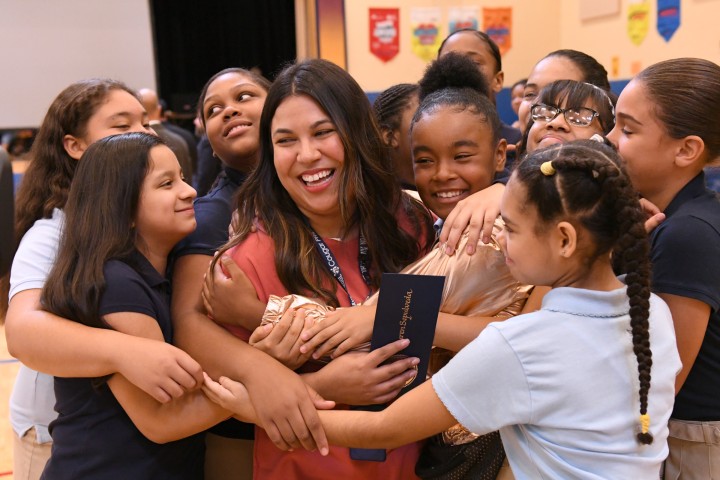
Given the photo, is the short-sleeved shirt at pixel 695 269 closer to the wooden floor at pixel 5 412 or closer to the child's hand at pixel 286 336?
the child's hand at pixel 286 336

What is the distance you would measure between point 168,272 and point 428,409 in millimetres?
854

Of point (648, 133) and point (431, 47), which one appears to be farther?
point (431, 47)

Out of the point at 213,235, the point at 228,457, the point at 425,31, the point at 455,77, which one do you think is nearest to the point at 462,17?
the point at 425,31

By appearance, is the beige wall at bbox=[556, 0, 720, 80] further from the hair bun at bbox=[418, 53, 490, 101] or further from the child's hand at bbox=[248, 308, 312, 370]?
the child's hand at bbox=[248, 308, 312, 370]

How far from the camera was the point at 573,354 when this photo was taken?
1210mm

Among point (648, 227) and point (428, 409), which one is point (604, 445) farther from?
point (648, 227)

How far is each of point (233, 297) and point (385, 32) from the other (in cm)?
765

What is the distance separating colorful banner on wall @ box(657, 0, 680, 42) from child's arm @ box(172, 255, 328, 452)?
6.28m

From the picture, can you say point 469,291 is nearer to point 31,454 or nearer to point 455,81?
point 455,81

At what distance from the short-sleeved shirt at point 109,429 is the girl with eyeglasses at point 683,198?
3.62 feet

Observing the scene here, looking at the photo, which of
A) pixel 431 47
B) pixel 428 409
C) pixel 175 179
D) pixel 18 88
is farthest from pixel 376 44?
pixel 428 409

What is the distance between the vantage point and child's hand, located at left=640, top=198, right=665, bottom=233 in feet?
4.91

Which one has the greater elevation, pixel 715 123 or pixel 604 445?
pixel 715 123

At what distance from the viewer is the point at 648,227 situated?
1.49m
